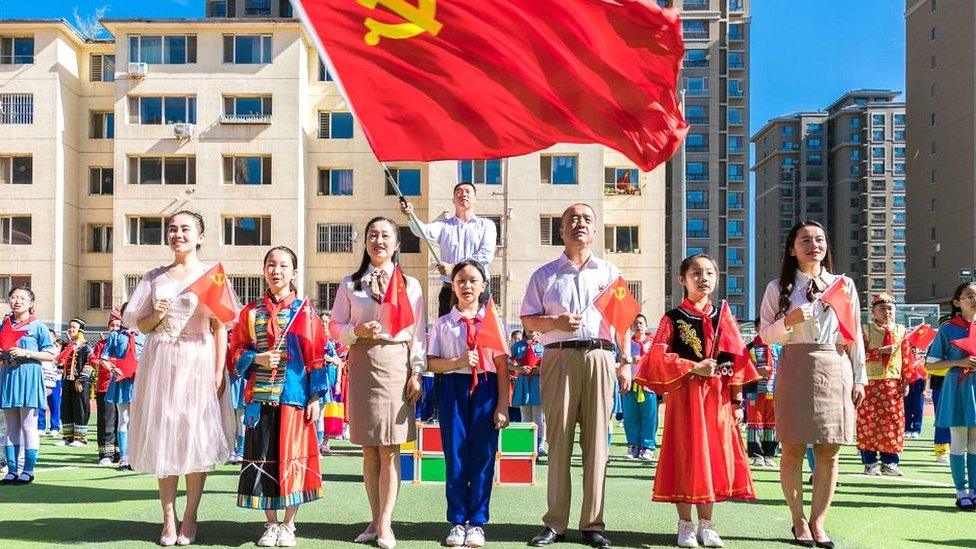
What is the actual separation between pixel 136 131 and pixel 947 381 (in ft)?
118

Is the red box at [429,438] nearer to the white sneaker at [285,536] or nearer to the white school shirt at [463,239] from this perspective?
the white school shirt at [463,239]

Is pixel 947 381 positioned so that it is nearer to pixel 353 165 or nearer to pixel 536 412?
pixel 536 412

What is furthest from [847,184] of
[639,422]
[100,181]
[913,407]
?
[639,422]

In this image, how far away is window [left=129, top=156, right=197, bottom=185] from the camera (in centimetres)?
3947

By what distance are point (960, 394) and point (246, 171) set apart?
34293 mm

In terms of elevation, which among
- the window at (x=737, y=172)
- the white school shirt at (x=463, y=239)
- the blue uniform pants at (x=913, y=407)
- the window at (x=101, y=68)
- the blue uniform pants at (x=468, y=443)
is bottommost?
the blue uniform pants at (x=913, y=407)

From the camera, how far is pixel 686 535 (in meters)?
6.55

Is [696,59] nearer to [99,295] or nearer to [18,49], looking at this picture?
[99,295]

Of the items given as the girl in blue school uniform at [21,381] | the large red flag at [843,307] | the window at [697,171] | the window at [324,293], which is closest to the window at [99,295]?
the window at [324,293]

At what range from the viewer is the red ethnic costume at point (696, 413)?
6.63m

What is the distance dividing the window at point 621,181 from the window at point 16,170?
23.3 meters

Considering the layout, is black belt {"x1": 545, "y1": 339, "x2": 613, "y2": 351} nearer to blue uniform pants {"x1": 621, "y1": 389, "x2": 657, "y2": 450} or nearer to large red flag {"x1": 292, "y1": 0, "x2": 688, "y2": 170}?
large red flag {"x1": 292, "y1": 0, "x2": 688, "y2": 170}

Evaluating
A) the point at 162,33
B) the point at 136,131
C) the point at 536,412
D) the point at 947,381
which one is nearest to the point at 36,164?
the point at 136,131

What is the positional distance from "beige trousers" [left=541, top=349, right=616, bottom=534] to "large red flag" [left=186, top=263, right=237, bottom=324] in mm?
2215
